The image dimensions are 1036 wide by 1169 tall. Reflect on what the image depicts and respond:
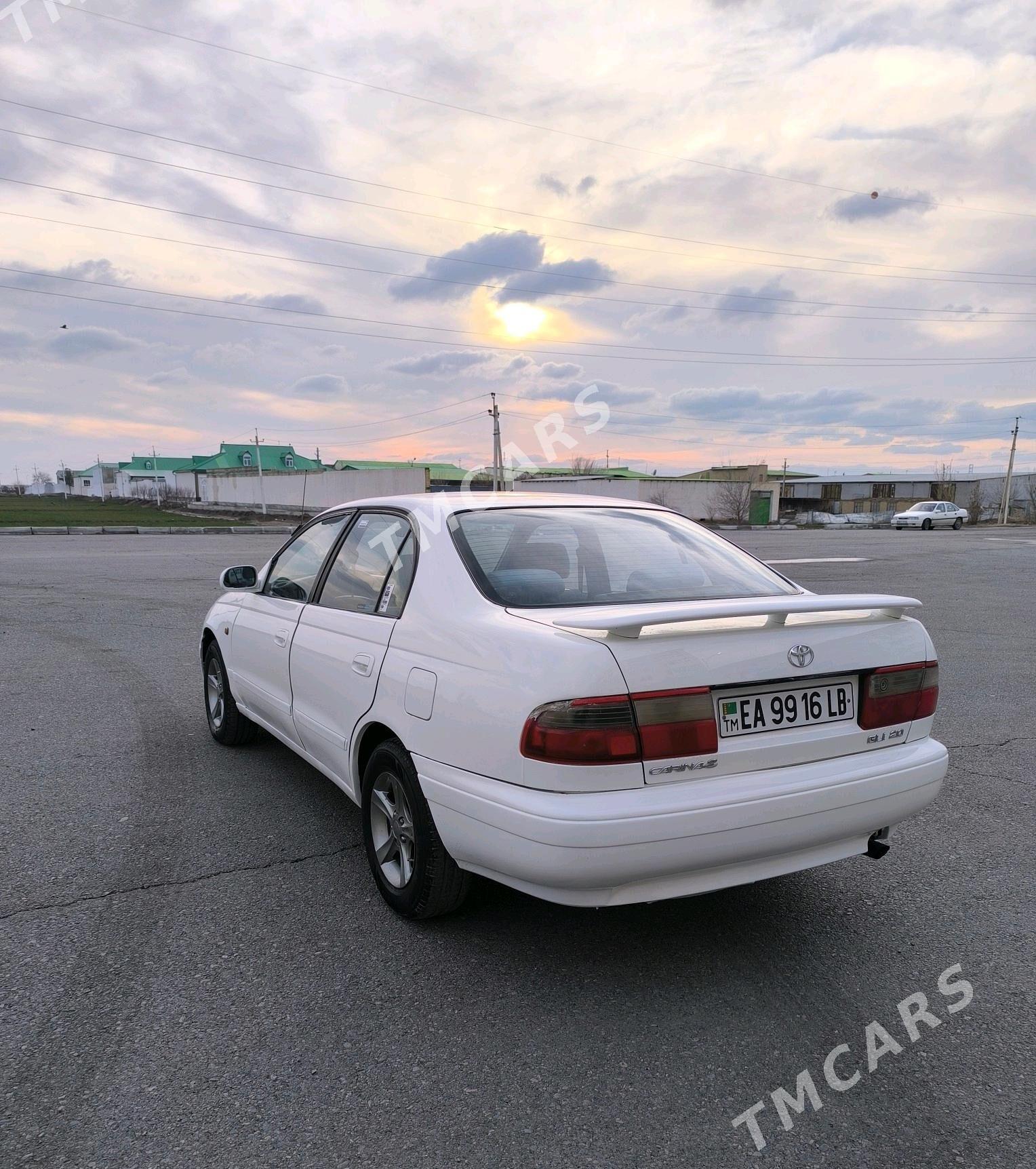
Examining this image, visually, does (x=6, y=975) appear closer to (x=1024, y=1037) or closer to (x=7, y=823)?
(x=7, y=823)

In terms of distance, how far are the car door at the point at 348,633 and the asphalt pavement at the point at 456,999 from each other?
559 mm

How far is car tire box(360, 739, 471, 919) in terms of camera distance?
2.82 m

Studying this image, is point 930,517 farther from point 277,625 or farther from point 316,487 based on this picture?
point 277,625

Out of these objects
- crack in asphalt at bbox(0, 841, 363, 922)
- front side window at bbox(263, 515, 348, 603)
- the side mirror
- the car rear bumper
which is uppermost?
front side window at bbox(263, 515, 348, 603)

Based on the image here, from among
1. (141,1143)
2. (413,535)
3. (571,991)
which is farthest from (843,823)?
(141,1143)

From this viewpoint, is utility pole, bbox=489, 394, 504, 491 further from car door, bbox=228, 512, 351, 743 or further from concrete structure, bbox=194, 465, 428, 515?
car door, bbox=228, 512, 351, 743

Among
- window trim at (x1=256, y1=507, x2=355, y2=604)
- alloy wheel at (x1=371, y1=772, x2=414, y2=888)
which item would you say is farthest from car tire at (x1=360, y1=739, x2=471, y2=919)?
window trim at (x1=256, y1=507, x2=355, y2=604)

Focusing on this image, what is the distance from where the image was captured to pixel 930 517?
4706cm

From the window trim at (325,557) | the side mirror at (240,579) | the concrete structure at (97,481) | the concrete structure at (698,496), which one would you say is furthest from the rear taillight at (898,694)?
the concrete structure at (97,481)

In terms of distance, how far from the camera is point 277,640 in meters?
4.11

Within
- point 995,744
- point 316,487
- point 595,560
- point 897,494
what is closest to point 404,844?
point 595,560

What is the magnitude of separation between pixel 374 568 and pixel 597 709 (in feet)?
4.87

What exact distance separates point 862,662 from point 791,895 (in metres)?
1.08

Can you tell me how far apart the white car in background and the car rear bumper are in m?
48.7
